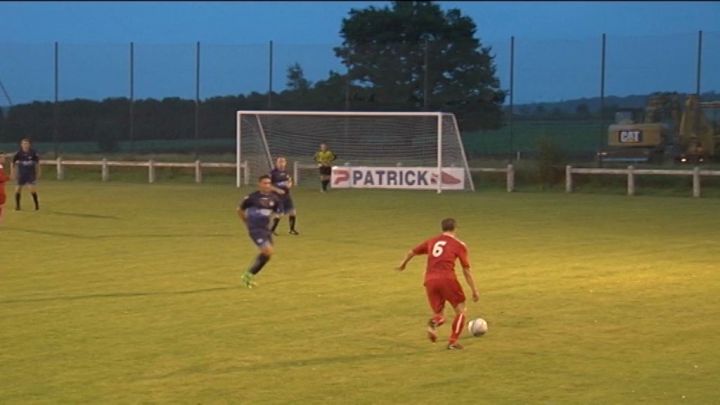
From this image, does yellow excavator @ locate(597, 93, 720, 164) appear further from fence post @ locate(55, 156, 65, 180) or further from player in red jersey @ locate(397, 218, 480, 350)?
player in red jersey @ locate(397, 218, 480, 350)

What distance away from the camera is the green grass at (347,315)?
10656 millimetres

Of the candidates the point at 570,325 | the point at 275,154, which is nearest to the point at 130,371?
the point at 570,325

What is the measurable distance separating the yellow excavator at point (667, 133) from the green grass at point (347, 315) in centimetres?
1322

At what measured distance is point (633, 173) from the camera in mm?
37062

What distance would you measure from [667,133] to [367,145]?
1043cm

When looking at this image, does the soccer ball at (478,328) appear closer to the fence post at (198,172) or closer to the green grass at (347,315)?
the green grass at (347,315)

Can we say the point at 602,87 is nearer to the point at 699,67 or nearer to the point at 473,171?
the point at 699,67

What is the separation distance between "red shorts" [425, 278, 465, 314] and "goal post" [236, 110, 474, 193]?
2599 cm

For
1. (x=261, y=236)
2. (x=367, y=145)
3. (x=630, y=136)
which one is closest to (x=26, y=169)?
(x=367, y=145)

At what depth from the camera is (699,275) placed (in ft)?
59.0

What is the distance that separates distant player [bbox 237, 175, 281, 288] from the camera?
16875 mm

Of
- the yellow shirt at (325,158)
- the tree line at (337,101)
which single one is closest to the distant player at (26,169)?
the yellow shirt at (325,158)

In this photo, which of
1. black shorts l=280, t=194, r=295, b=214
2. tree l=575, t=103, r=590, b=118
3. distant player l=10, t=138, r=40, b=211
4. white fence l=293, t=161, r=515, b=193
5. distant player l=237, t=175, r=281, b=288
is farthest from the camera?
tree l=575, t=103, r=590, b=118

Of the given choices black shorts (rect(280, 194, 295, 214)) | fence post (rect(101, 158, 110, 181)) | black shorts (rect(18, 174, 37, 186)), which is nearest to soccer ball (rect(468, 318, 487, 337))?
black shorts (rect(280, 194, 295, 214))
